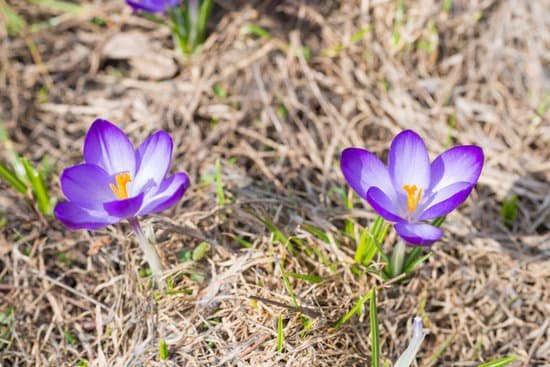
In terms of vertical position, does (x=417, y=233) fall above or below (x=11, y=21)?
below

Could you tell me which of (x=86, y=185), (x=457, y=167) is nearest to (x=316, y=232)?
(x=457, y=167)

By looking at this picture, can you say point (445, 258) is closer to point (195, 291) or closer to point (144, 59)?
point (195, 291)

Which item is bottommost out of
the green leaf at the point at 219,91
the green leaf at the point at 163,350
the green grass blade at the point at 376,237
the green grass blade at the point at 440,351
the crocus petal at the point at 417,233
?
the green grass blade at the point at 440,351

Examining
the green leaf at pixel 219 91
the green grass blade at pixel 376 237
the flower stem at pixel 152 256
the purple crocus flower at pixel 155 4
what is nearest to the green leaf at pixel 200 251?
the flower stem at pixel 152 256

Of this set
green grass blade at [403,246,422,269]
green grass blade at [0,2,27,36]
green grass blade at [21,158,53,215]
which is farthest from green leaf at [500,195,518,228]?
green grass blade at [0,2,27,36]

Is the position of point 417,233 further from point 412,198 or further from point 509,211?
point 509,211

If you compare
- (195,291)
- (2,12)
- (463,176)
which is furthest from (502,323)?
(2,12)

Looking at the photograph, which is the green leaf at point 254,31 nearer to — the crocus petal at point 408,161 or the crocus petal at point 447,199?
→ the crocus petal at point 408,161
